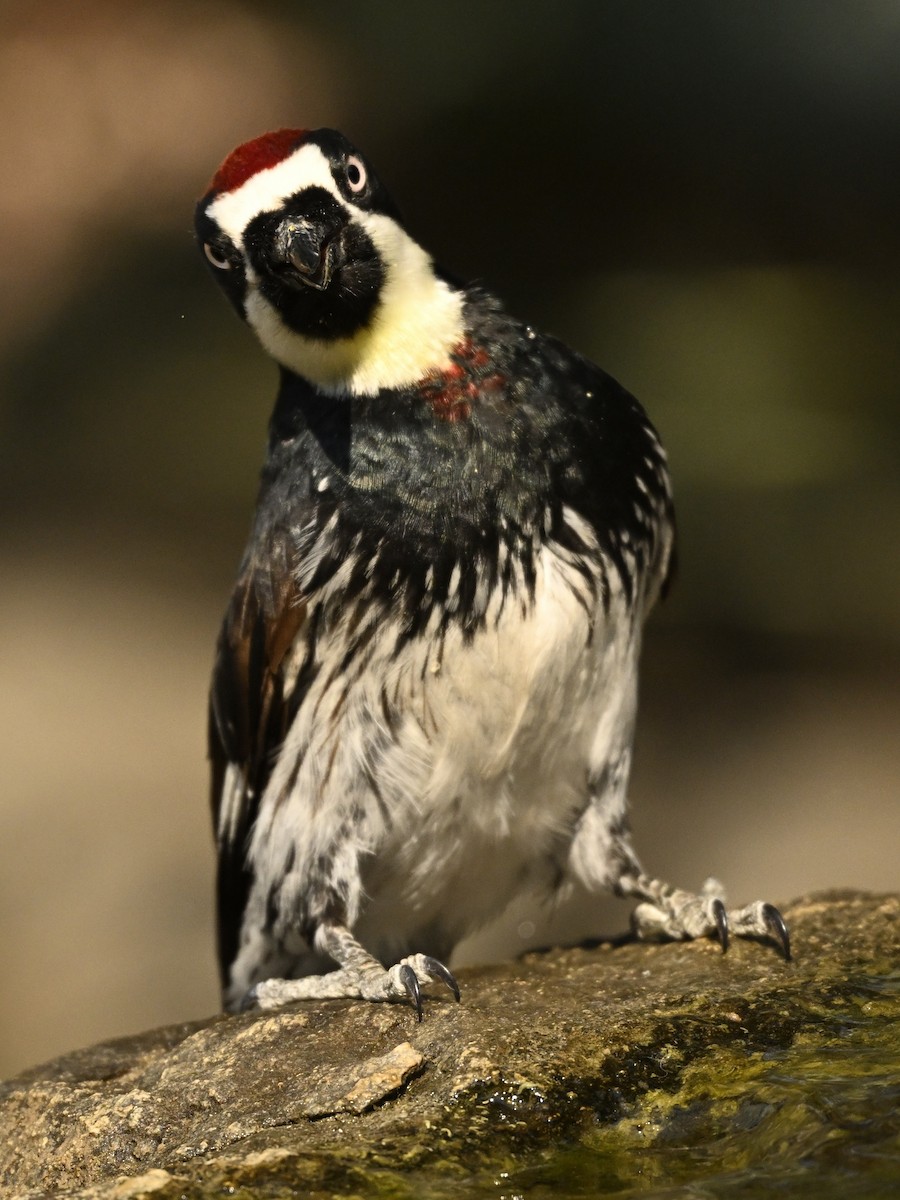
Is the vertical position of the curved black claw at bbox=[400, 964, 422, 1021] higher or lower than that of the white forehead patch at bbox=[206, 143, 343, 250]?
lower

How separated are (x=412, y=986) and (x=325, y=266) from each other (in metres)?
1.55

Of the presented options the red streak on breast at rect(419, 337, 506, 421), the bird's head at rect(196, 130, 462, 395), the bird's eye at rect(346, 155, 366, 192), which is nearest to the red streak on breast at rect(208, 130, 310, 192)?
the bird's head at rect(196, 130, 462, 395)

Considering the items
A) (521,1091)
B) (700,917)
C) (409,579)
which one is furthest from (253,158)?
(521,1091)

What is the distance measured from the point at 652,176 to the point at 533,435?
4.34 meters

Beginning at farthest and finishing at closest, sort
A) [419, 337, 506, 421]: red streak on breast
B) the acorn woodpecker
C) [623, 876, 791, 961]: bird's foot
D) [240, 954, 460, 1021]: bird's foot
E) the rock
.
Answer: [419, 337, 506, 421]: red streak on breast → the acorn woodpecker → [623, 876, 791, 961]: bird's foot → [240, 954, 460, 1021]: bird's foot → the rock

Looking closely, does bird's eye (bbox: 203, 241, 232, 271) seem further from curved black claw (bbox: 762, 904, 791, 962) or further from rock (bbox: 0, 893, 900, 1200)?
curved black claw (bbox: 762, 904, 791, 962)

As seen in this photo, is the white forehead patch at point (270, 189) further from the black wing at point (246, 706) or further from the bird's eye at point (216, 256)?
the black wing at point (246, 706)

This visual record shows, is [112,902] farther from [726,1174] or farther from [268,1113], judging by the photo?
[726,1174]

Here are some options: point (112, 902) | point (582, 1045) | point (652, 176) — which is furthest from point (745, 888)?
point (582, 1045)

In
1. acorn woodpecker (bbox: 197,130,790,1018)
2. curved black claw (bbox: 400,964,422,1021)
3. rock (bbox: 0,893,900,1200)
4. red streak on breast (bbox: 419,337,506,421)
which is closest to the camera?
rock (bbox: 0,893,900,1200)

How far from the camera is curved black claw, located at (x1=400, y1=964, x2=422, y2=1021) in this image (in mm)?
2975

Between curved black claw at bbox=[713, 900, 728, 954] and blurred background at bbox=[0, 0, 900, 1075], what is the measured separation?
373 cm

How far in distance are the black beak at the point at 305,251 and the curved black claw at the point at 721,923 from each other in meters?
1.63

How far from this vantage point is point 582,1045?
2613 mm
